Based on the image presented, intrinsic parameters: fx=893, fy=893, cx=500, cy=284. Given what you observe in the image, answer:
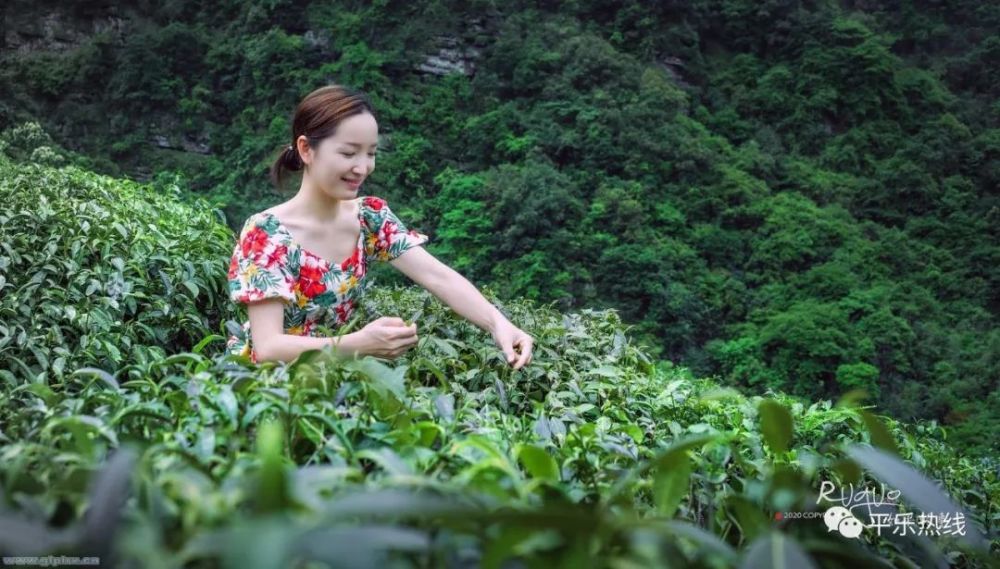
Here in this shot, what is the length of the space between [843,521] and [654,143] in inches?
378

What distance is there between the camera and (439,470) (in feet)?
2.19

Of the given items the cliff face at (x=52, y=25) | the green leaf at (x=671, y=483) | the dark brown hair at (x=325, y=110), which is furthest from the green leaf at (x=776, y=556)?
the cliff face at (x=52, y=25)

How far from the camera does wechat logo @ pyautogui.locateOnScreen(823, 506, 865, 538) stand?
2.48 feet

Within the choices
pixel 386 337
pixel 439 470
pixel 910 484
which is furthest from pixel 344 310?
pixel 910 484

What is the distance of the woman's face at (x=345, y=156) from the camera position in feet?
5.05

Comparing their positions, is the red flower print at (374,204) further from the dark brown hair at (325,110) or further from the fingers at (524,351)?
the fingers at (524,351)

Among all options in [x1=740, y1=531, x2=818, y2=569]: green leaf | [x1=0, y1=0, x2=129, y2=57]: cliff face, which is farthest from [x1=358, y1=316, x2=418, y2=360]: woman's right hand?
[x1=0, y1=0, x2=129, y2=57]: cliff face

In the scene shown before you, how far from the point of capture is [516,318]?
6.08ft

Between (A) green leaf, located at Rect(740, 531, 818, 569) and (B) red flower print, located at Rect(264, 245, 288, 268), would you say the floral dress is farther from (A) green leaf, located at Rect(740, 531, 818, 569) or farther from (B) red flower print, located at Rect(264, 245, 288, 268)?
(A) green leaf, located at Rect(740, 531, 818, 569)

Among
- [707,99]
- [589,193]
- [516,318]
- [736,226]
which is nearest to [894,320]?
[736,226]

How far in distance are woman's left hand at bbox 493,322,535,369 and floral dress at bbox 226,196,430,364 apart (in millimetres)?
295

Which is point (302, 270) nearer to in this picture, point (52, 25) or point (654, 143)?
point (654, 143)

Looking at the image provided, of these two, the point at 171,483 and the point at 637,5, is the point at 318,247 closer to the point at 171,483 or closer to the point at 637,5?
the point at 171,483

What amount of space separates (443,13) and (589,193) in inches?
130
